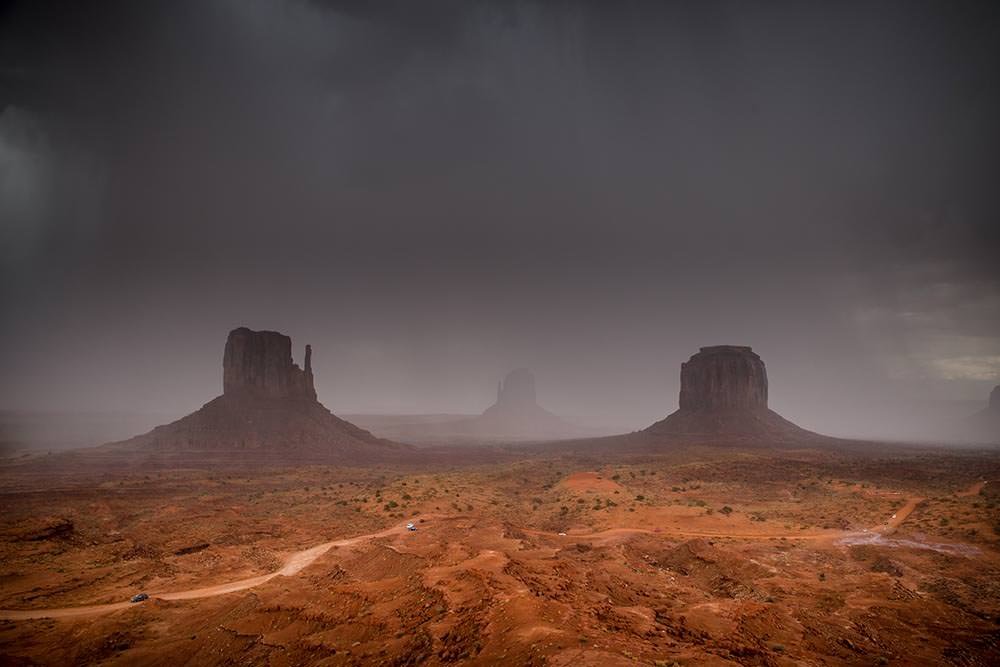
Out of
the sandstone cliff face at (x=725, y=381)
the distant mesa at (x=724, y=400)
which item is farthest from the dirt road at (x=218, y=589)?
the sandstone cliff face at (x=725, y=381)

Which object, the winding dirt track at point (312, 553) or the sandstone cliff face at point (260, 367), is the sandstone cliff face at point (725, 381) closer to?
the winding dirt track at point (312, 553)

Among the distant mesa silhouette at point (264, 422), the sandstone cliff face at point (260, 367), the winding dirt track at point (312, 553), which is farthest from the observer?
the sandstone cliff face at point (260, 367)

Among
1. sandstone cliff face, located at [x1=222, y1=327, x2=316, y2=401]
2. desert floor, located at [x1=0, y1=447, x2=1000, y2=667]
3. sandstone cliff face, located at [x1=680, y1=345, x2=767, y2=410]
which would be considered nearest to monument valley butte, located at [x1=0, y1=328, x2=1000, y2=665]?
desert floor, located at [x1=0, y1=447, x2=1000, y2=667]

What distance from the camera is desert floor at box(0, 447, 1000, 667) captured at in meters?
14.8

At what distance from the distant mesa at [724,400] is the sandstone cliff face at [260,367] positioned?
105 meters

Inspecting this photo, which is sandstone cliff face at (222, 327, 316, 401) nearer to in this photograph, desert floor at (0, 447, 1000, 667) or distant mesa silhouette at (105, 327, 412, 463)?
distant mesa silhouette at (105, 327, 412, 463)

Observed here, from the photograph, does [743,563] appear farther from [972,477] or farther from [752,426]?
[752,426]

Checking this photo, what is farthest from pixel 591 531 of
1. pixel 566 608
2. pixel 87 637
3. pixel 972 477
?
pixel 972 477

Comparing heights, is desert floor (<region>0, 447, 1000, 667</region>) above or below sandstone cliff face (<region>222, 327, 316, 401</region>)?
below

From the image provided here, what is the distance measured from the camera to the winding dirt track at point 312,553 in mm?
19891

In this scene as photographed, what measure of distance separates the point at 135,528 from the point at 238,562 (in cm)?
1477

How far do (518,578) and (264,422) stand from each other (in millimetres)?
109843

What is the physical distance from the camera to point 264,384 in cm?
11675

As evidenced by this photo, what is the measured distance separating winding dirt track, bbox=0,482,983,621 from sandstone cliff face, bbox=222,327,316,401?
99025 mm
